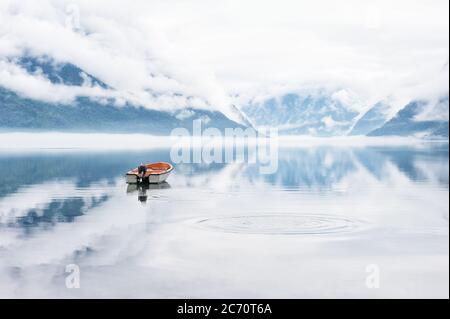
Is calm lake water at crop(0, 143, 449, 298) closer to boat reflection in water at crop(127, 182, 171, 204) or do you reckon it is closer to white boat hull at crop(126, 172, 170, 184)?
boat reflection in water at crop(127, 182, 171, 204)

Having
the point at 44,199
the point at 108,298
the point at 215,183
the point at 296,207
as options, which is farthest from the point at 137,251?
the point at 215,183

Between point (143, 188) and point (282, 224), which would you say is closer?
point (282, 224)

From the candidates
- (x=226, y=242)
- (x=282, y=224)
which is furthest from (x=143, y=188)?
(x=226, y=242)

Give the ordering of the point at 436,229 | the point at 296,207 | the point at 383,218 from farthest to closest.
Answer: the point at 296,207 < the point at 383,218 < the point at 436,229

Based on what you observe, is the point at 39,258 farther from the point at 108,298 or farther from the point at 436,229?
the point at 436,229

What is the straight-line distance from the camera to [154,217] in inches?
2287

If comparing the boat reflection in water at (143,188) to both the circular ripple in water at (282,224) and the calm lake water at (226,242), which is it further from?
the circular ripple in water at (282,224)

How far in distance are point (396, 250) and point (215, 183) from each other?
5315cm

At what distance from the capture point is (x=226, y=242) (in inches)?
1756

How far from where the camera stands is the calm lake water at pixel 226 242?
33.7 m

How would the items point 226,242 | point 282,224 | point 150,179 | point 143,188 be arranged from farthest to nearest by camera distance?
point 150,179 < point 143,188 < point 282,224 < point 226,242

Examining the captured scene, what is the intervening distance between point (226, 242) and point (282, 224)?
861 cm

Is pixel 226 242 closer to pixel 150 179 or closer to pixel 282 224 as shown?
pixel 282 224

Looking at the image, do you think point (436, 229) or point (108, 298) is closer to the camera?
point (108, 298)
